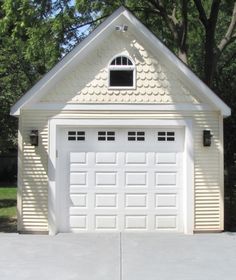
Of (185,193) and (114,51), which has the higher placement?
(114,51)

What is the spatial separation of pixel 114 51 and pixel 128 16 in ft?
2.69

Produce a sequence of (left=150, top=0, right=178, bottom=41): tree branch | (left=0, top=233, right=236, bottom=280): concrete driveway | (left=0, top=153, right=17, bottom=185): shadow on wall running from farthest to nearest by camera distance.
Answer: (left=0, top=153, right=17, bottom=185): shadow on wall
(left=150, top=0, right=178, bottom=41): tree branch
(left=0, top=233, right=236, bottom=280): concrete driveway

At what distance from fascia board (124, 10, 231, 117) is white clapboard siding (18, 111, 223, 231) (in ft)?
1.13

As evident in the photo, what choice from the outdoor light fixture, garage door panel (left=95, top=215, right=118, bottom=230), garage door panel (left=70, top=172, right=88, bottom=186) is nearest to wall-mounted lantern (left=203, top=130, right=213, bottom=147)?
garage door panel (left=95, top=215, right=118, bottom=230)

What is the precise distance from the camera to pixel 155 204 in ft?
40.0

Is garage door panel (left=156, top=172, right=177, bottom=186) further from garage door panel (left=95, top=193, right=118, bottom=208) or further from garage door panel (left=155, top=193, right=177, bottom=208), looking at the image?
garage door panel (left=95, top=193, right=118, bottom=208)

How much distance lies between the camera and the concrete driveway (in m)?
8.29

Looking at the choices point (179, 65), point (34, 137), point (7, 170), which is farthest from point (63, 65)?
point (7, 170)

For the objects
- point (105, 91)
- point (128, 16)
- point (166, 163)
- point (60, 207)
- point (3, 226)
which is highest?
point (128, 16)

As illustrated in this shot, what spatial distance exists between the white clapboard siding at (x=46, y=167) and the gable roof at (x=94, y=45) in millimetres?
324

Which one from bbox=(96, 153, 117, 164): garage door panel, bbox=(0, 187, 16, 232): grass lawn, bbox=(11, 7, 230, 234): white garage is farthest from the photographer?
bbox=(0, 187, 16, 232): grass lawn

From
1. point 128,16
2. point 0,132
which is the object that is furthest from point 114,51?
point 0,132

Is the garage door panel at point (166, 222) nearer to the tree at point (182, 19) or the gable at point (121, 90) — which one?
the gable at point (121, 90)

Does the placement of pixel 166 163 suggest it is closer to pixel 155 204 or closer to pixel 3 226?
pixel 155 204
